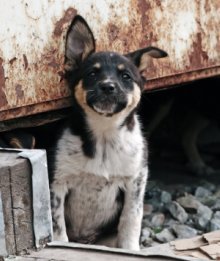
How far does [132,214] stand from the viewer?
5930 millimetres

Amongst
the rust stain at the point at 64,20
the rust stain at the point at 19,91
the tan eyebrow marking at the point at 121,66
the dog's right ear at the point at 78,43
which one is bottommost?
the rust stain at the point at 19,91

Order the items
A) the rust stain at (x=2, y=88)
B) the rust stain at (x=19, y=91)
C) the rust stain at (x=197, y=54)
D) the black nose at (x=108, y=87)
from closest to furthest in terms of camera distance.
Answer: the black nose at (x=108, y=87), the rust stain at (x=2, y=88), the rust stain at (x=19, y=91), the rust stain at (x=197, y=54)

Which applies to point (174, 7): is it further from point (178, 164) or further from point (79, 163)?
point (178, 164)

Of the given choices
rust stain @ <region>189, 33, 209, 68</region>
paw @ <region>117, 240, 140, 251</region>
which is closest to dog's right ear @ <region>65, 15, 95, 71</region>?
rust stain @ <region>189, 33, 209, 68</region>

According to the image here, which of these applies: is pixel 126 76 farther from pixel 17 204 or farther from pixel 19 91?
pixel 17 204

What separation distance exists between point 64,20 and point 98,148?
91 centimetres

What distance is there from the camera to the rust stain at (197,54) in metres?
6.66

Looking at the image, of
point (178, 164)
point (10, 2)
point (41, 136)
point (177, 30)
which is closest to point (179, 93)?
point (178, 164)


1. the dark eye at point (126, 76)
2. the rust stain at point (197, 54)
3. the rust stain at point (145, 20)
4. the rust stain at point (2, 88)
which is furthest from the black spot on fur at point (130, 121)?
the rust stain at point (197, 54)

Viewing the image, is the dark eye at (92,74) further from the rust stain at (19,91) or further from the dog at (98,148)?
the rust stain at (19,91)

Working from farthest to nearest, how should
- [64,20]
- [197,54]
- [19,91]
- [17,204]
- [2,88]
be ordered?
[197,54] < [64,20] < [19,91] < [2,88] < [17,204]

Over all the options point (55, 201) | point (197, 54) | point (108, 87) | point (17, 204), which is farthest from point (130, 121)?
point (17, 204)

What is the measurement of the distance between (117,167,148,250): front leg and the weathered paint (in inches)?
29.5

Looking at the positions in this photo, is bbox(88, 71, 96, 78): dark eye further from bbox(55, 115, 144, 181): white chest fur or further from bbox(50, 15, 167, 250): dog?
bbox(55, 115, 144, 181): white chest fur
